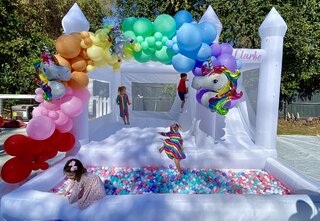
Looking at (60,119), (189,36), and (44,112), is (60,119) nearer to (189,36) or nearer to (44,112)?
(44,112)

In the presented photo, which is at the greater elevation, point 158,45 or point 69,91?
point 158,45

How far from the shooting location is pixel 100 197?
300cm

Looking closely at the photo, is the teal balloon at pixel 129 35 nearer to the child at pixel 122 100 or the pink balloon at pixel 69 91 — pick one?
the pink balloon at pixel 69 91

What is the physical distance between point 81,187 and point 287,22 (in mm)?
10934

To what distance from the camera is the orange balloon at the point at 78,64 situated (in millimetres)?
4273

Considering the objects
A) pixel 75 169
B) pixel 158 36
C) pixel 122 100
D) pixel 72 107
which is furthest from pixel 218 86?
pixel 122 100

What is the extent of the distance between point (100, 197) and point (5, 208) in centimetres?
105

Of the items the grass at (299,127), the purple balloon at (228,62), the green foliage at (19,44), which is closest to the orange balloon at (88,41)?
the purple balloon at (228,62)

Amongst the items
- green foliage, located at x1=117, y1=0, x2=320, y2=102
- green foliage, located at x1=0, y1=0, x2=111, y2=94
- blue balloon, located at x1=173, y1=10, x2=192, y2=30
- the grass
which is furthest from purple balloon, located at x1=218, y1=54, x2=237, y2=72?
green foliage, located at x1=0, y1=0, x2=111, y2=94

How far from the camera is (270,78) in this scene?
5023 mm

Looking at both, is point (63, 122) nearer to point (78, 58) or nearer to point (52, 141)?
point (52, 141)

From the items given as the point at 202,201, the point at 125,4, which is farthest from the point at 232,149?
the point at 125,4

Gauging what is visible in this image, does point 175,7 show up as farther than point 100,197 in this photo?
Yes

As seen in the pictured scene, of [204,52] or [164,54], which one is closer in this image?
[204,52]
